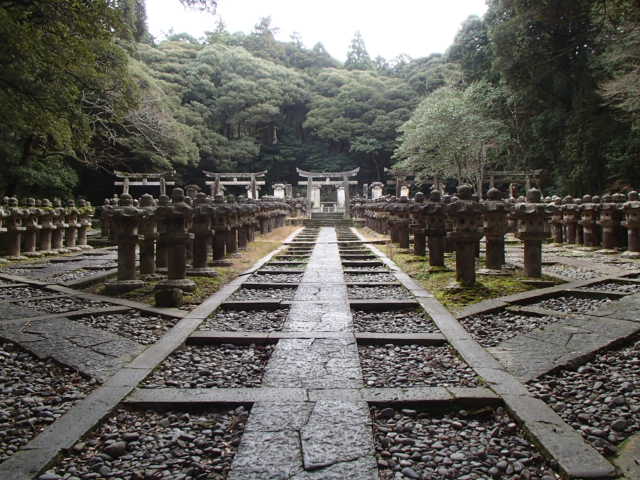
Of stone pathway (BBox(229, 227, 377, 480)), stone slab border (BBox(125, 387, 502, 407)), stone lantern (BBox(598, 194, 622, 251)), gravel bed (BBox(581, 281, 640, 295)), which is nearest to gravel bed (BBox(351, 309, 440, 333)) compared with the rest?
stone pathway (BBox(229, 227, 377, 480))

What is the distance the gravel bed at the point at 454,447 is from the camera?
1.98 meters

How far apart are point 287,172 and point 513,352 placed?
43.5 m

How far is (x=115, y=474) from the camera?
1.99m

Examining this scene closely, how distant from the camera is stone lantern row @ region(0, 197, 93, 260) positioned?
10.2 meters

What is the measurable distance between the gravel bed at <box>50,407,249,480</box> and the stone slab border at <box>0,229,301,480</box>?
0.06 m

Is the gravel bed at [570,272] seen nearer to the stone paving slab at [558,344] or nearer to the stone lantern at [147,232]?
the stone paving slab at [558,344]

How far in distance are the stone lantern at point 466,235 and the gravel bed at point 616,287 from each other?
4.75 ft

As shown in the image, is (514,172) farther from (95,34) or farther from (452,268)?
(95,34)

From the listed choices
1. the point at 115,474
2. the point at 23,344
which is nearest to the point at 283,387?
the point at 115,474

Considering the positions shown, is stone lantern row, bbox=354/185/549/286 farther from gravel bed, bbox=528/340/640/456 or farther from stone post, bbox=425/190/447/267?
gravel bed, bbox=528/340/640/456

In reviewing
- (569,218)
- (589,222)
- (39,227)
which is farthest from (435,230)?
(39,227)

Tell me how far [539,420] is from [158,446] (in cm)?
184

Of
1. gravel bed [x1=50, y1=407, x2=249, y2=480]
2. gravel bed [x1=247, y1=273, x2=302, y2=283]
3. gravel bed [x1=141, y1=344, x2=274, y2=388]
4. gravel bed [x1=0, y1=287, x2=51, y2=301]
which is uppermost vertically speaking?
gravel bed [x1=247, y1=273, x2=302, y2=283]

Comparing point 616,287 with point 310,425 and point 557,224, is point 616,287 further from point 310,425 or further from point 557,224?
point 557,224
